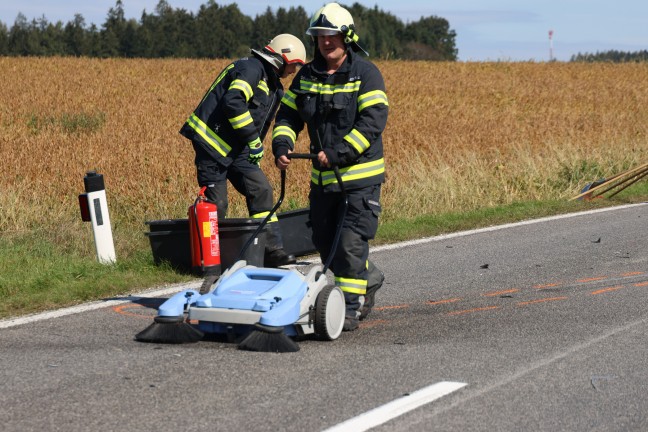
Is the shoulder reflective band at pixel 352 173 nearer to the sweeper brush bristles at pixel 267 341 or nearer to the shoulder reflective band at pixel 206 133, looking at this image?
the sweeper brush bristles at pixel 267 341

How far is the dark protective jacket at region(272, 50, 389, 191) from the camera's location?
6.63 m

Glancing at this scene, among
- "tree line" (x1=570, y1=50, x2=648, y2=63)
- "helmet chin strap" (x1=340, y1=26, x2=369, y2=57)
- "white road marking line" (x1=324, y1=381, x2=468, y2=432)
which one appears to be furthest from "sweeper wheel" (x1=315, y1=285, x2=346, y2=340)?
"tree line" (x1=570, y1=50, x2=648, y2=63)

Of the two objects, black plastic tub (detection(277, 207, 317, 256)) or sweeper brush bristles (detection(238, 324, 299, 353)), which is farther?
black plastic tub (detection(277, 207, 317, 256))

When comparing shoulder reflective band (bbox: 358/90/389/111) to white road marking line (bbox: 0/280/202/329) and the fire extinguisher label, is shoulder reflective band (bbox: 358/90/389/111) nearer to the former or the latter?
the fire extinguisher label

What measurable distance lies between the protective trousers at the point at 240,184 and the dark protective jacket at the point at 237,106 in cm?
12

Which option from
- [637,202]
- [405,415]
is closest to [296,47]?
[405,415]

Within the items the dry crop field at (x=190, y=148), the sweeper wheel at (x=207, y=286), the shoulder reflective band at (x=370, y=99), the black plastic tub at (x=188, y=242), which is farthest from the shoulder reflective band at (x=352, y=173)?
the dry crop field at (x=190, y=148)

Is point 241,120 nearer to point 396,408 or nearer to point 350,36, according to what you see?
point 350,36

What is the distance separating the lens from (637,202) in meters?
14.6

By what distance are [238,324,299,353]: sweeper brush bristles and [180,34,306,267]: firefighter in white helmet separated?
10.1 ft

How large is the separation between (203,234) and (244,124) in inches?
51.5

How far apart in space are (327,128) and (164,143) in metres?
9.92

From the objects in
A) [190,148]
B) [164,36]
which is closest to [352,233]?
[190,148]

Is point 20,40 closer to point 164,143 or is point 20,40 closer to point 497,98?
point 497,98
